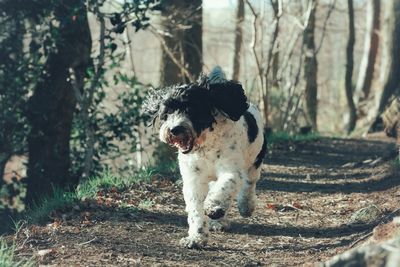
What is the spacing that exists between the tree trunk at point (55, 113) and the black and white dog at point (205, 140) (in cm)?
453

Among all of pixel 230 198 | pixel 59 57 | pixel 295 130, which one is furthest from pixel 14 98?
pixel 295 130

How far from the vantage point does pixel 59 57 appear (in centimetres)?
1077

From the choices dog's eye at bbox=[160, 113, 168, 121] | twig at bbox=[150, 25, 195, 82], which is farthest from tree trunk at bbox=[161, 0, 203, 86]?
dog's eye at bbox=[160, 113, 168, 121]

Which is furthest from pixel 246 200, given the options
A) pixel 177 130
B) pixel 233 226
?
pixel 177 130

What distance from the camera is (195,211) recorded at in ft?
19.4

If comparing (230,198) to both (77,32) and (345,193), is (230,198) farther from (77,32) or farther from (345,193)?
(77,32)

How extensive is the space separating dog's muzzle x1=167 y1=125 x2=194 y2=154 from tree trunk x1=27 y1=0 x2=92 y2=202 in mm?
5219

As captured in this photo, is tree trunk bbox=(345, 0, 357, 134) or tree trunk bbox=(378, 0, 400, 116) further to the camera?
tree trunk bbox=(345, 0, 357, 134)

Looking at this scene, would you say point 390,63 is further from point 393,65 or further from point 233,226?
point 233,226

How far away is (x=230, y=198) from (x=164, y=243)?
29.3 inches

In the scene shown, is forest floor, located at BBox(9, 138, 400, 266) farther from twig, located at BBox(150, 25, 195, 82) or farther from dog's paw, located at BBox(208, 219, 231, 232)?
twig, located at BBox(150, 25, 195, 82)

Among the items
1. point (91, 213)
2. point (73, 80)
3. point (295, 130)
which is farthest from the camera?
point (295, 130)

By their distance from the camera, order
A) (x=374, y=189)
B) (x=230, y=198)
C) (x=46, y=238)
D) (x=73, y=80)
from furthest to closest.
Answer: (x=73, y=80), (x=374, y=189), (x=46, y=238), (x=230, y=198)

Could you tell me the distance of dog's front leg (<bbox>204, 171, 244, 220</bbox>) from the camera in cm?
561
